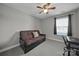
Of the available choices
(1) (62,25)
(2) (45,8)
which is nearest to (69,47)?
(1) (62,25)

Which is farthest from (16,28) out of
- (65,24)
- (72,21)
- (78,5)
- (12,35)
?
(78,5)

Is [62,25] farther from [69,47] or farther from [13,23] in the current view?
[13,23]

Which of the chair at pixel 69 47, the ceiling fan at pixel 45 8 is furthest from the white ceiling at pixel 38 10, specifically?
the chair at pixel 69 47

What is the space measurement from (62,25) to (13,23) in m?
1.06

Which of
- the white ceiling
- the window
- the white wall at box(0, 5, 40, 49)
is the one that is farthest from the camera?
the white wall at box(0, 5, 40, 49)

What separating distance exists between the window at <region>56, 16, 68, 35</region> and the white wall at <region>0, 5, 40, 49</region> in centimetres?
40

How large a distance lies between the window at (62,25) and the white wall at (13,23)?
0.40 meters

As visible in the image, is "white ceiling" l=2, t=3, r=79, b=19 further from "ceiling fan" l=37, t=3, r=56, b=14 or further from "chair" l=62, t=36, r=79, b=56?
"chair" l=62, t=36, r=79, b=56

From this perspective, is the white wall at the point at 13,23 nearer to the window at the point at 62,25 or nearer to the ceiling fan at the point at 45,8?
the ceiling fan at the point at 45,8

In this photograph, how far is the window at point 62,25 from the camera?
148cm

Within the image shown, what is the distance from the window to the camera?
1.48 m

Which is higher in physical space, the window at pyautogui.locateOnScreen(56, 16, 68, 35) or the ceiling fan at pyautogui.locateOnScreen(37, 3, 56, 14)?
the ceiling fan at pyautogui.locateOnScreen(37, 3, 56, 14)

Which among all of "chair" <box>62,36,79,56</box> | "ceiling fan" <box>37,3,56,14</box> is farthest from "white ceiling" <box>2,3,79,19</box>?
"chair" <box>62,36,79,56</box>

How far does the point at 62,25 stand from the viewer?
1.52 m
